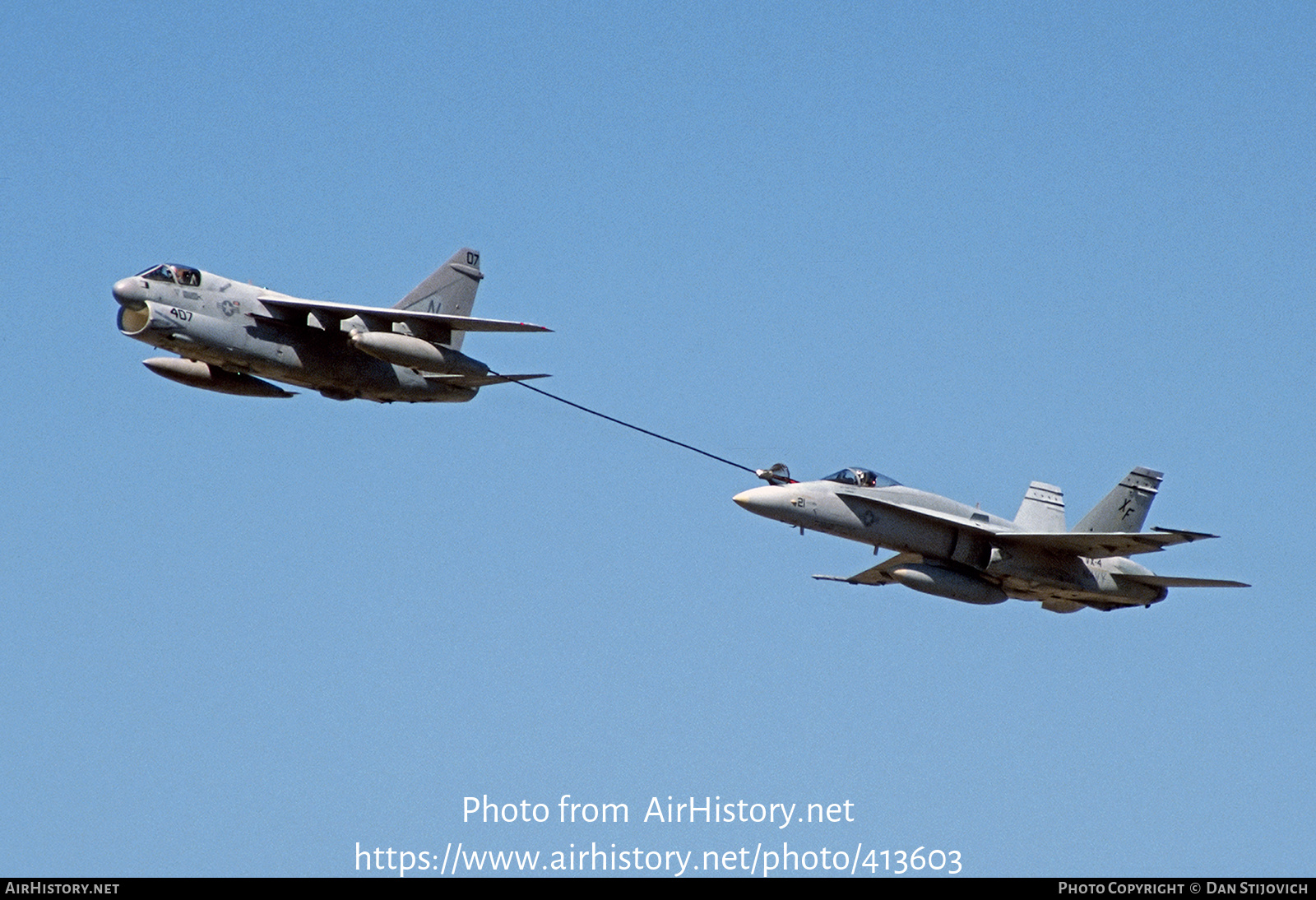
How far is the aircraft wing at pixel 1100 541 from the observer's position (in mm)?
35344

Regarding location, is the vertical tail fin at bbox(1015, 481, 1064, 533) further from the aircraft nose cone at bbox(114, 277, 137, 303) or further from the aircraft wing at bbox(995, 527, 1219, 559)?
the aircraft nose cone at bbox(114, 277, 137, 303)

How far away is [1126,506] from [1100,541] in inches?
122

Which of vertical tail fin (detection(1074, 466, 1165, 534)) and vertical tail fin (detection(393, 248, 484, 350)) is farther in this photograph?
vertical tail fin (detection(393, 248, 484, 350))

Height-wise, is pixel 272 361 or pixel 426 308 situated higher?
pixel 426 308

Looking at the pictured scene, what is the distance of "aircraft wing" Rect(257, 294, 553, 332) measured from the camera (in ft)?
122

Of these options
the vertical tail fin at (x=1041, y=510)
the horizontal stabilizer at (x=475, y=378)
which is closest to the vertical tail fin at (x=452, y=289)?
the horizontal stabilizer at (x=475, y=378)

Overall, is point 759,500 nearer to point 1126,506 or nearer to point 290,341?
point 1126,506

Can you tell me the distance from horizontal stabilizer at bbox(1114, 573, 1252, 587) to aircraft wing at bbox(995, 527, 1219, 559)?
1.37 meters

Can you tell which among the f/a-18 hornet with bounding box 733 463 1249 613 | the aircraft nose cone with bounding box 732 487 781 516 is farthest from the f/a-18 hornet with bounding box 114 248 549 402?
the f/a-18 hornet with bounding box 733 463 1249 613
